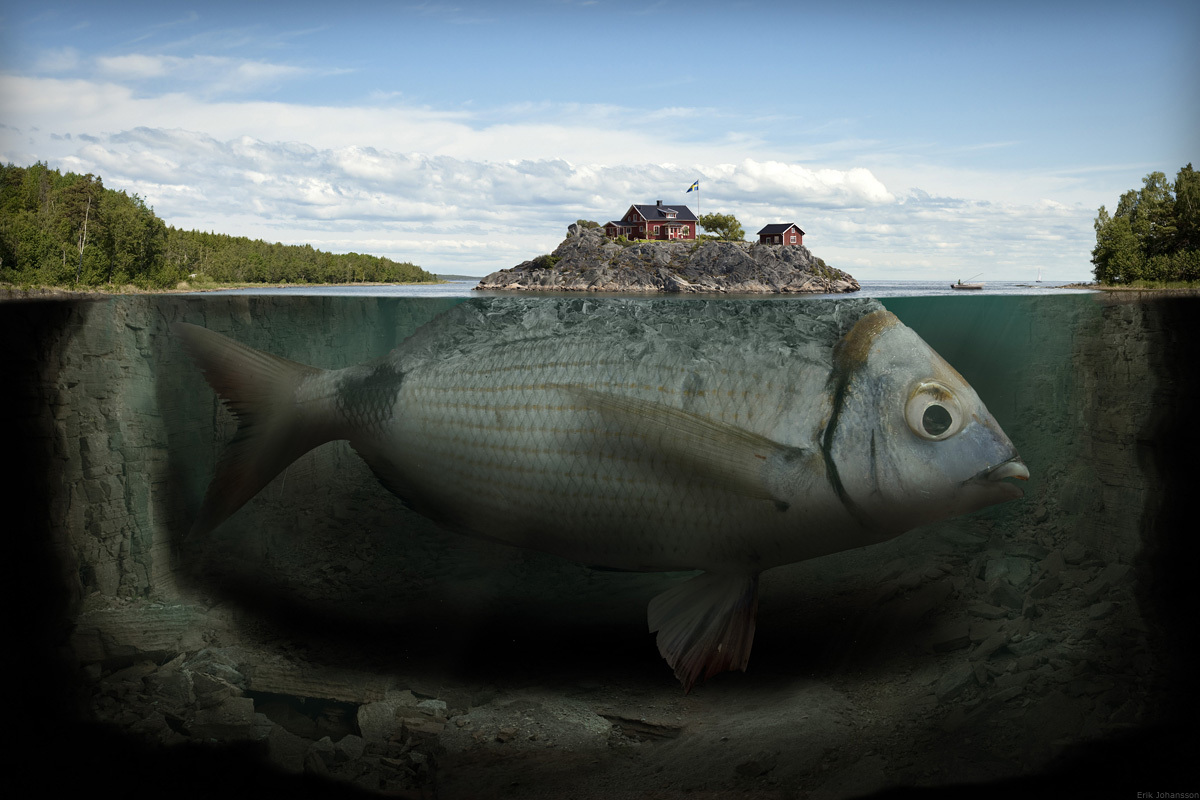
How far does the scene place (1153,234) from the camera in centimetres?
354

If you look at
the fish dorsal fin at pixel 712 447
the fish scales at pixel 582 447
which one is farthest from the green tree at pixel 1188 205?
the fish dorsal fin at pixel 712 447

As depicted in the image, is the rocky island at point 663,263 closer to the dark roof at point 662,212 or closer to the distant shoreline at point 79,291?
the dark roof at point 662,212

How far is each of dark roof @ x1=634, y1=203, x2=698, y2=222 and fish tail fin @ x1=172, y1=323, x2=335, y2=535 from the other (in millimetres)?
47598

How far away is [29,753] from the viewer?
2.84 meters

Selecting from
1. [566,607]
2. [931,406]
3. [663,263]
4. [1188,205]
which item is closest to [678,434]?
[931,406]

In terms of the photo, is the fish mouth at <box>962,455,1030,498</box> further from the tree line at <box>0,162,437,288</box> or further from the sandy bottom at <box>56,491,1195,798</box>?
the tree line at <box>0,162,437,288</box>

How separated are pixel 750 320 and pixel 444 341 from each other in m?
1.20

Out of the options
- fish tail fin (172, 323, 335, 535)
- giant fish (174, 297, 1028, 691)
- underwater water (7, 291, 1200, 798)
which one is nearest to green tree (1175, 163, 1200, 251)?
underwater water (7, 291, 1200, 798)

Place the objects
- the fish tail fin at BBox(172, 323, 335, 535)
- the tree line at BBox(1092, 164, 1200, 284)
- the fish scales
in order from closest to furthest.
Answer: the fish scales
the fish tail fin at BBox(172, 323, 335, 535)
the tree line at BBox(1092, 164, 1200, 284)

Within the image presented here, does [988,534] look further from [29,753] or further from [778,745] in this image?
[29,753]

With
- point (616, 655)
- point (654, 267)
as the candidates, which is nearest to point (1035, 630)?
point (616, 655)

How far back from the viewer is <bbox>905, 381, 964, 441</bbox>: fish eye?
6.90 feet

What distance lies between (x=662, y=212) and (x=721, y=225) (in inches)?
165

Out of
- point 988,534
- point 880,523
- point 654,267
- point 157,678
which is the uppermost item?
point 654,267
